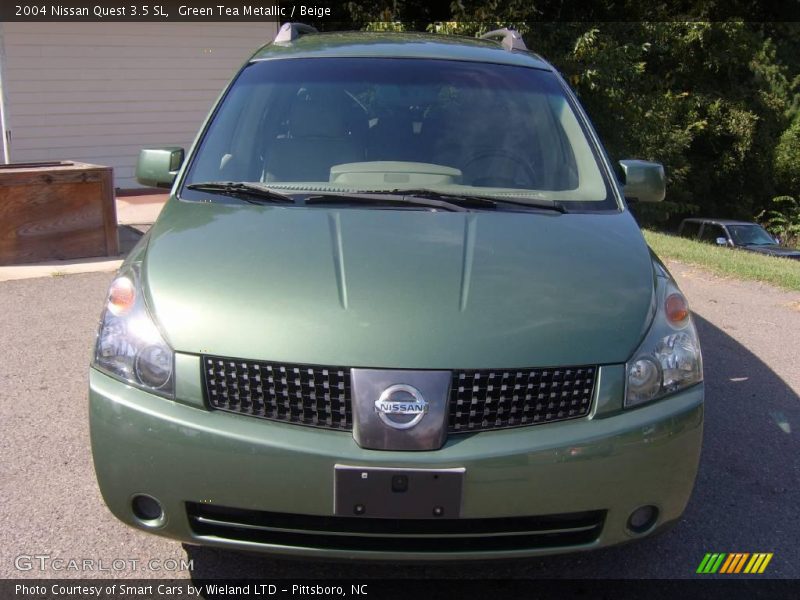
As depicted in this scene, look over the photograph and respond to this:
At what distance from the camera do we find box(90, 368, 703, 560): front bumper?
2408 mm

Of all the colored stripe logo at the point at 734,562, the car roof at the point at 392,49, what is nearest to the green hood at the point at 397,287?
the colored stripe logo at the point at 734,562

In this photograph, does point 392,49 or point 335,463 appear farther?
point 392,49

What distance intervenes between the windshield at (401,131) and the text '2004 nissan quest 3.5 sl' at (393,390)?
25.3 inches

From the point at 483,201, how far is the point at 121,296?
1445 millimetres

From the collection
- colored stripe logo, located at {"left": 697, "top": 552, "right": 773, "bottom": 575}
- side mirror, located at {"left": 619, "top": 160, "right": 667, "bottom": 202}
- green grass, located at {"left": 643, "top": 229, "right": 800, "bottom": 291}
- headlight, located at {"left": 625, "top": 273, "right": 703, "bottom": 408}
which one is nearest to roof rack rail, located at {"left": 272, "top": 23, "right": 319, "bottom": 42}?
side mirror, located at {"left": 619, "top": 160, "right": 667, "bottom": 202}

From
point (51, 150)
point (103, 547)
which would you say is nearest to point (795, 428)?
point (103, 547)

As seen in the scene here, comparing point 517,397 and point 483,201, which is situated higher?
point 483,201

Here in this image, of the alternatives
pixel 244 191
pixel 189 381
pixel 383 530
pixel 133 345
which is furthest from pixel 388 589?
pixel 244 191

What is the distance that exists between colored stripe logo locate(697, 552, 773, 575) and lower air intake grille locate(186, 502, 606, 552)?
827mm

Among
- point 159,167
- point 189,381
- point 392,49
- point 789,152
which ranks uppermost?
point 392,49

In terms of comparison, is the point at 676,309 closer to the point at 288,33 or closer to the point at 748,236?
the point at 288,33

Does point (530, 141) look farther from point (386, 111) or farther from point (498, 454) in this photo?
point (498, 454)

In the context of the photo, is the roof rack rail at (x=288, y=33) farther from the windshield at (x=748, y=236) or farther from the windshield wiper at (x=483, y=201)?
the windshield at (x=748, y=236)

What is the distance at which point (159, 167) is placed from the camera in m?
4.08
